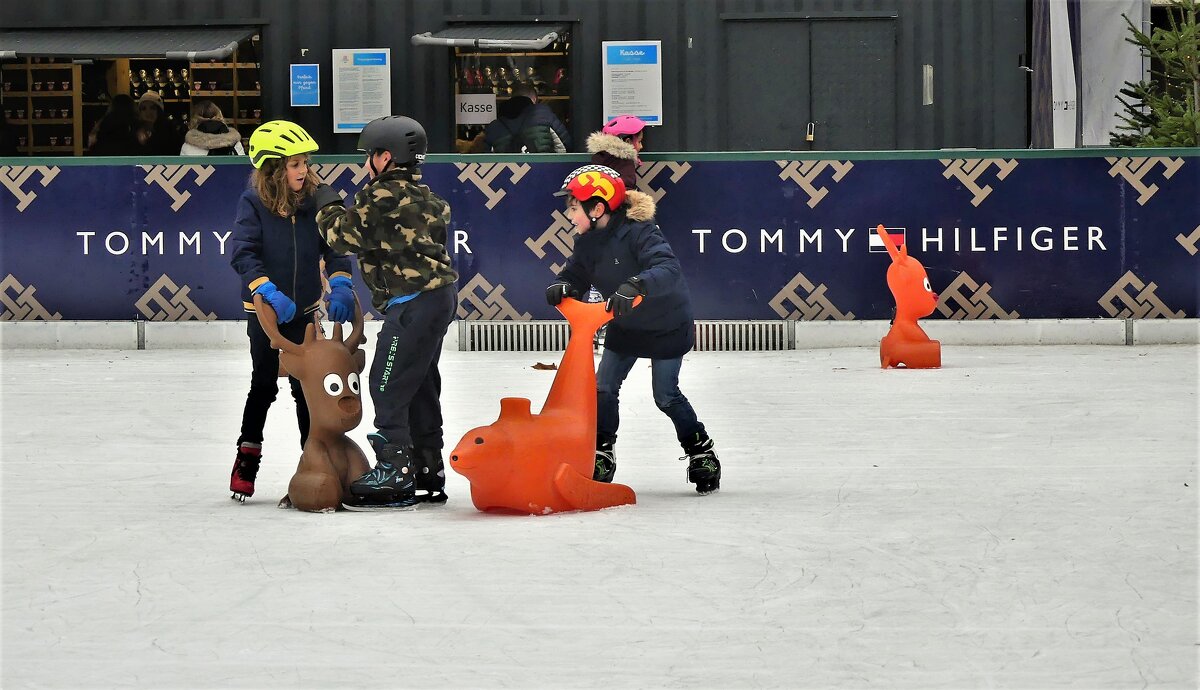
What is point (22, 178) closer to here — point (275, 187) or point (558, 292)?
point (275, 187)

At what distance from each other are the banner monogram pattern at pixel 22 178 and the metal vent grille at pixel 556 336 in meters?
3.84

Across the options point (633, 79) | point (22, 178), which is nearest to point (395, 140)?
point (22, 178)

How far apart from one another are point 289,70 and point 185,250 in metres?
6.37

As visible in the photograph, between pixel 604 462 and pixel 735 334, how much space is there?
25.2 ft

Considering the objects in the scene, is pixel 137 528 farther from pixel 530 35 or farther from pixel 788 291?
pixel 530 35

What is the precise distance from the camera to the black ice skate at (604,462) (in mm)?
7194

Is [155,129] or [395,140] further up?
[155,129]

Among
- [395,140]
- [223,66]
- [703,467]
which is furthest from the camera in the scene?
[223,66]

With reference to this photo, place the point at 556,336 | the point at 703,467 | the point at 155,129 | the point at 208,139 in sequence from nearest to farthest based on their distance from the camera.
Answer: the point at 703,467
the point at 556,336
the point at 208,139
the point at 155,129

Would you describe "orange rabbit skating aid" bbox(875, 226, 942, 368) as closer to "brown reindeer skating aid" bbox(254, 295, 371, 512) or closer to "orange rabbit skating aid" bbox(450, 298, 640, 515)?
"orange rabbit skating aid" bbox(450, 298, 640, 515)

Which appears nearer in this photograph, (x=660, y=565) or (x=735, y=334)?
(x=660, y=565)

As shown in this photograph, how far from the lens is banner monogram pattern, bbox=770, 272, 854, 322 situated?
14727mm

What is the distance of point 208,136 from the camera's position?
17.3m

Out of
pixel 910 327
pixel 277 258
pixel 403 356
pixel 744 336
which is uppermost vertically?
pixel 277 258
